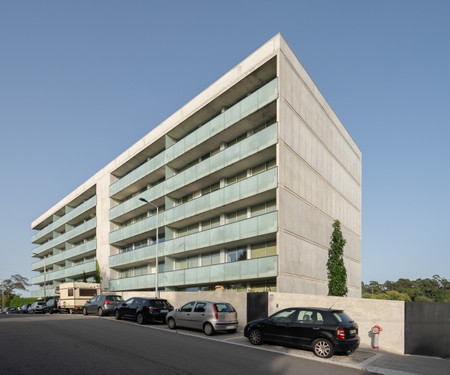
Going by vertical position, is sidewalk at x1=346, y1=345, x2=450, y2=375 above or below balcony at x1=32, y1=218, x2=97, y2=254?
below

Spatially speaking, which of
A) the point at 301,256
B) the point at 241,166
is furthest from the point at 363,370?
the point at 241,166

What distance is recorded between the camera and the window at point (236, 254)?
2998 centimetres

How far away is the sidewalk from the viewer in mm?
11828

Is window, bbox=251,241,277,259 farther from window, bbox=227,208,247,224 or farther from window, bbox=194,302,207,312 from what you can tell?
window, bbox=194,302,207,312

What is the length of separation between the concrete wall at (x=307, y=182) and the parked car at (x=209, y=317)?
7.01 meters

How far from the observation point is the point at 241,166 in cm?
3058

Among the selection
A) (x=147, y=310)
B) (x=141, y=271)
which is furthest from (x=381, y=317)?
(x=141, y=271)

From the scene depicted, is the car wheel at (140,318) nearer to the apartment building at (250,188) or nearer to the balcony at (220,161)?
the apartment building at (250,188)

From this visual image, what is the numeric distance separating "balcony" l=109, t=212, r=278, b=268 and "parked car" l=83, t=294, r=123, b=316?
275 inches

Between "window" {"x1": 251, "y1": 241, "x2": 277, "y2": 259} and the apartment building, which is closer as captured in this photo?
the apartment building

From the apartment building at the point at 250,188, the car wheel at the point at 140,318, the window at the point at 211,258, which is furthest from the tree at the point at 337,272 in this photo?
the car wheel at the point at 140,318

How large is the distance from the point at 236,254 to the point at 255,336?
15279 mm

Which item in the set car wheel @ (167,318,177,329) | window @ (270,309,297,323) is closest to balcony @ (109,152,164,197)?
car wheel @ (167,318,177,329)

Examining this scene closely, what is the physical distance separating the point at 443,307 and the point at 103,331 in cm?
1361
